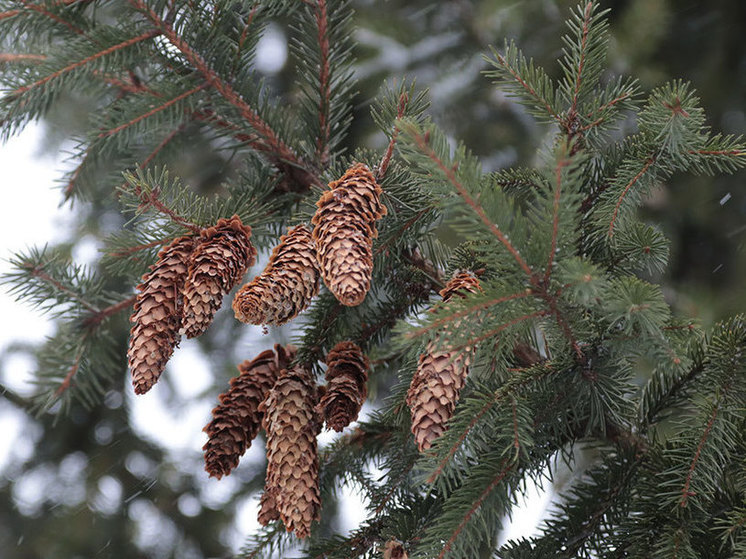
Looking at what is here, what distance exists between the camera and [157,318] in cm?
88

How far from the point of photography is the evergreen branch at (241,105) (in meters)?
1.12

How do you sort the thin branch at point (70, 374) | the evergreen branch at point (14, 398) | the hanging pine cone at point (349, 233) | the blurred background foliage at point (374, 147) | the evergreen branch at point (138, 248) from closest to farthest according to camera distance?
the hanging pine cone at point (349, 233) < the evergreen branch at point (138, 248) < the thin branch at point (70, 374) < the blurred background foliage at point (374, 147) < the evergreen branch at point (14, 398)

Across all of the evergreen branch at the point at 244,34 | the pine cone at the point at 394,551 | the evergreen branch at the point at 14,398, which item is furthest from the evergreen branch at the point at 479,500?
the evergreen branch at the point at 14,398

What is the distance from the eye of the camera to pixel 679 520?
87cm

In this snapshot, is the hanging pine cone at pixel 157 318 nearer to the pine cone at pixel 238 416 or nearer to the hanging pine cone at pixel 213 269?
the hanging pine cone at pixel 213 269

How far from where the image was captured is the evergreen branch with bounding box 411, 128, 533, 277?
684 mm

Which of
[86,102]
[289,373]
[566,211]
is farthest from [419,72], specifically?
[566,211]

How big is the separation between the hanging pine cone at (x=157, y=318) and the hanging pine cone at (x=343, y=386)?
0.23 meters

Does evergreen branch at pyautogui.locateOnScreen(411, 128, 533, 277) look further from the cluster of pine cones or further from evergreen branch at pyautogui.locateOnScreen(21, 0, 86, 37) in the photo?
evergreen branch at pyautogui.locateOnScreen(21, 0, 86, 37)

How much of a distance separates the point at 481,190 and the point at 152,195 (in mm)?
452

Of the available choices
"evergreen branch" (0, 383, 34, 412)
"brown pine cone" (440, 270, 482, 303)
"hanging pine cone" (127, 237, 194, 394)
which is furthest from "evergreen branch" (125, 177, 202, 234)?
"evergreen branch" (0, 383, 34, 412)

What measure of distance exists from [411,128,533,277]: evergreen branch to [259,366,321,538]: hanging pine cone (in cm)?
40

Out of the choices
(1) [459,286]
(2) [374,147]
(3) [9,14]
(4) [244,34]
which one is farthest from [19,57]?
(1) [459,286]

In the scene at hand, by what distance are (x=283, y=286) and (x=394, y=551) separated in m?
0.37
